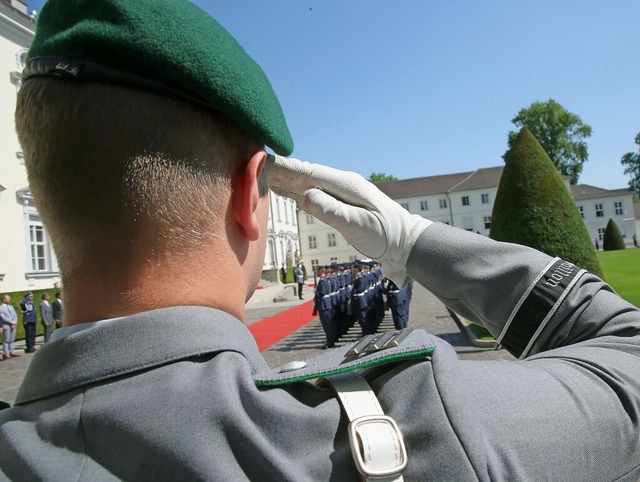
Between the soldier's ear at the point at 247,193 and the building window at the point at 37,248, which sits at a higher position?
the building window at the point at 37,248

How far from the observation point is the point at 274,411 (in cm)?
78

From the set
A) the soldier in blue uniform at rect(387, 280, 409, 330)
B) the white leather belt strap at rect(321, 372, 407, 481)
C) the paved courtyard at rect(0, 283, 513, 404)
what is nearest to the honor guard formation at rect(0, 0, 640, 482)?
the white leather belt strap at rect(321, 372, 407, 481)

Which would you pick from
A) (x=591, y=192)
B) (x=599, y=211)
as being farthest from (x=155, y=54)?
(x=591, y=192)

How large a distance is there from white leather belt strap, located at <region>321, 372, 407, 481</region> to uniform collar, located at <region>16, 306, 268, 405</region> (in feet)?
0.77

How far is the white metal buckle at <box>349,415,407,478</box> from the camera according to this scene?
682mm

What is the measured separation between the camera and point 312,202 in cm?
153

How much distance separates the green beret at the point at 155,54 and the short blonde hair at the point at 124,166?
1.2 inches

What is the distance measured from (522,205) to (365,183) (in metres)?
9.51

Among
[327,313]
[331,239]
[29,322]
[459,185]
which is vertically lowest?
[327,313]

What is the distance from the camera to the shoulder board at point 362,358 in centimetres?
83

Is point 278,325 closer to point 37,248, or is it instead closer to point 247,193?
point 37,248

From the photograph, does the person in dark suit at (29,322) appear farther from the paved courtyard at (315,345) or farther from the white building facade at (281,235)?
the white building facade at (281,235)

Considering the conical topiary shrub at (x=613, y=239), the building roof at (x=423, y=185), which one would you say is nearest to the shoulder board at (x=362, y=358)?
the conical topiary shrub at (x=613, y=239)

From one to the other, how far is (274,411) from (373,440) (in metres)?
0.16
